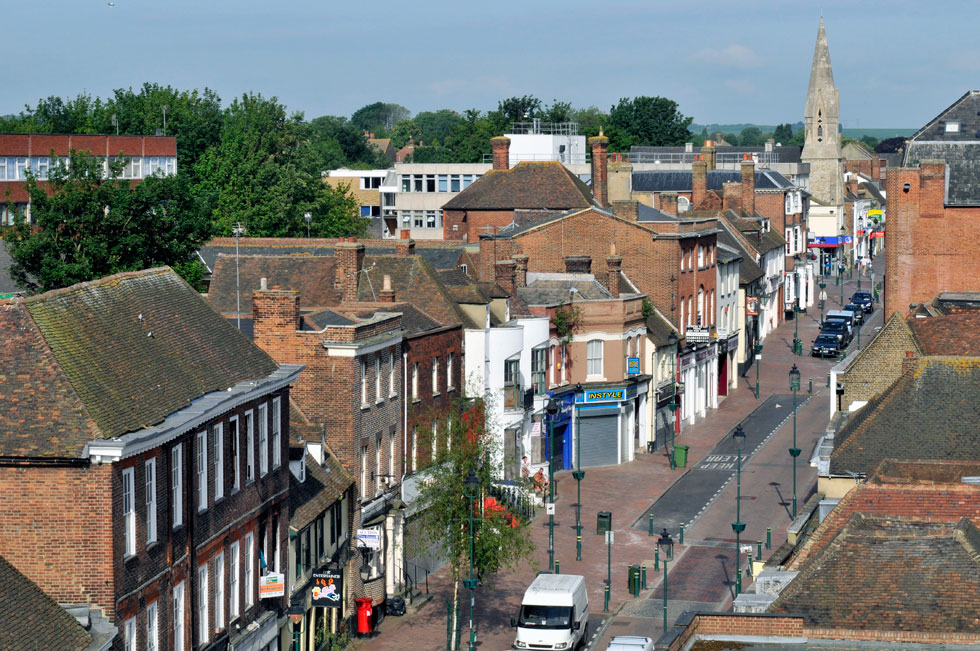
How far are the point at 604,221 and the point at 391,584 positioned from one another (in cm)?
3654

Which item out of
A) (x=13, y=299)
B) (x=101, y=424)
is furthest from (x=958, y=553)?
(x=13, y=299)

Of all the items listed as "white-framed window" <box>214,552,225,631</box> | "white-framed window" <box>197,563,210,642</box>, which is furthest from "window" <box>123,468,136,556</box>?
"white-framed window" <box>214,552,225,631</box>

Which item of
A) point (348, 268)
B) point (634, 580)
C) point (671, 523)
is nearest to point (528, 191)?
point (348, 268)

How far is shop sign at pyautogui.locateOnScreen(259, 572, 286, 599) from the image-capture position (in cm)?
4269

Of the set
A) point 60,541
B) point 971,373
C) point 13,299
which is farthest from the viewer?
point 971,373

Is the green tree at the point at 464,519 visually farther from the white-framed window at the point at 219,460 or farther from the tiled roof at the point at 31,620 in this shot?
the tiled roof at the point at 31,620

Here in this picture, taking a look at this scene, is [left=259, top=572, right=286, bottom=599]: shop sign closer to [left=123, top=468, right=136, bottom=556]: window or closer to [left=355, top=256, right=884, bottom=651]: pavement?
[left=355, top=256, right=884, bottom=651]: pavement

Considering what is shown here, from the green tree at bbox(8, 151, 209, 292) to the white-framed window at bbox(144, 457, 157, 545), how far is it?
3784 cm

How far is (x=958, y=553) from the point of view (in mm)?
30203

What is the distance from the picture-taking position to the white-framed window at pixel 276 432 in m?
43.7

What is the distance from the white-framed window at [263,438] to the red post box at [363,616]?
953cm

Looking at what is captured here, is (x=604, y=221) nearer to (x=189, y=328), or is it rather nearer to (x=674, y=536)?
(x=674, y=536)

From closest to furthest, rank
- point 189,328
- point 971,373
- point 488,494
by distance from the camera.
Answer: point 189,328 → point 971,373 → point 488,494

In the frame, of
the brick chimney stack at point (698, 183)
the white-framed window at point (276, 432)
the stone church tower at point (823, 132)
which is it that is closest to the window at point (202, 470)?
the white-framed window at point (276, 432)
